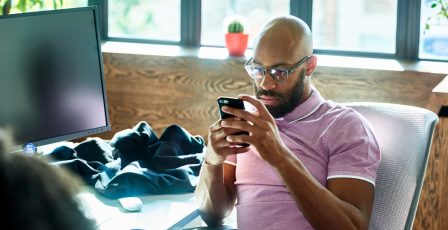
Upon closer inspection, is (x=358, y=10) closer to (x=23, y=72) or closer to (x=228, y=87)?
(x=228, y=87)

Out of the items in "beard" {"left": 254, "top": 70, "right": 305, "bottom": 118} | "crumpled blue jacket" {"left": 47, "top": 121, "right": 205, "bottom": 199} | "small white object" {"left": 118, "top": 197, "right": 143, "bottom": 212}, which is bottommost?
"small white object" {"left": 118, "top": 197, "right": 143, "bottom": 212}

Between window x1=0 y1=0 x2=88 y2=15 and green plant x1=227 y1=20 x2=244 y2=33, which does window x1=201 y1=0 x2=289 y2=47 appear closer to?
green plant x1=227 y1=20 x2=244 y2=33

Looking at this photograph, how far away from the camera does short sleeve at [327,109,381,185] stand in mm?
2080

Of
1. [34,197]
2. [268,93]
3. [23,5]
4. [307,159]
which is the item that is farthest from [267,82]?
Answer: [23,5]

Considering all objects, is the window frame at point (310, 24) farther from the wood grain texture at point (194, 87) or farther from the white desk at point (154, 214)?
the white desk at point (154, 214)

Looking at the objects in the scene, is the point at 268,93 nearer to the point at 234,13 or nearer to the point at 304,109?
the point at 304,109

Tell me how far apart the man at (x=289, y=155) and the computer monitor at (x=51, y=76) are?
1.44ft

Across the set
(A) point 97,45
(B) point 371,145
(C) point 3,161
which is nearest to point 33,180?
(C) point 3,161

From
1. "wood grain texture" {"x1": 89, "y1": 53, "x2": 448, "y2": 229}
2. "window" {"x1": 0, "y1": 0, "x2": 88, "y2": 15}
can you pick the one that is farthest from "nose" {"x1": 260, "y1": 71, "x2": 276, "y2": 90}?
"window" {"x1": 0, "y1": 0, "x2": 88, "y2": 15}

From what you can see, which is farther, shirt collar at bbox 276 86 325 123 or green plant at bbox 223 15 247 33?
green plant at bbox 223 15 247 33

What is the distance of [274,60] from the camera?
229 centimetres

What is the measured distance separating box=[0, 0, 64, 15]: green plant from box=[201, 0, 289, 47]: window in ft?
2.40

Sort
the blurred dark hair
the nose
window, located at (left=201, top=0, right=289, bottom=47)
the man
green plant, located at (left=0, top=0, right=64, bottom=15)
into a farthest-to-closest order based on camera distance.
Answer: window, located at (left=201, top=0, right=289, bottom=47) < green plant, located at (left=0, top=0, right=64, bottom=15) < the nose < the man < the blurred dark hair

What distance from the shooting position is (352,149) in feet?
6.96
